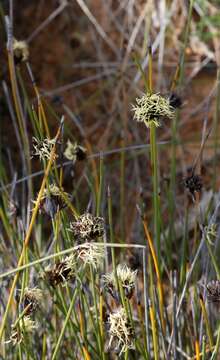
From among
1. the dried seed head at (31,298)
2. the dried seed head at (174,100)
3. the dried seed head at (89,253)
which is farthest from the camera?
the dried seed head at (174,100)

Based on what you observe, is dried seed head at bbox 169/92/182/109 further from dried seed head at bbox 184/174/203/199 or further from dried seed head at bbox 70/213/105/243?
dried seed head at bbox 70/213/105/243

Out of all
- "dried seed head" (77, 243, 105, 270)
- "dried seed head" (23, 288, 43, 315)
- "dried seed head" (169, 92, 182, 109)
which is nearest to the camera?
"dried seed head" (77, 243, 105, 270)

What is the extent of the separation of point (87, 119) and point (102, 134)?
0.08 meters

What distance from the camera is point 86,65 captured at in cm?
187

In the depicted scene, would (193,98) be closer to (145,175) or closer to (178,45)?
(178,45)

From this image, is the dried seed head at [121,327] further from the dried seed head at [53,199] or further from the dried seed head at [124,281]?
the dried seed head at [53,199]

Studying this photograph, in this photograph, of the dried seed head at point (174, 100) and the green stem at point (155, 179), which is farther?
the dried seed head at point (174, 100)

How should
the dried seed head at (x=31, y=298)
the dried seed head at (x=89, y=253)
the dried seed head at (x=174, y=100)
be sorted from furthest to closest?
the dried seed head at (x=174, y=100) → the dried seed head at (x=31, y=298) → the dried seed head at (x=89, y=253)

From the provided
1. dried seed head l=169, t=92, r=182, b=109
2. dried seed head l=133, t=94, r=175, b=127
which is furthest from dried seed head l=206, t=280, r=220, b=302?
dried seed head l=169, t=92, r=182, b=109

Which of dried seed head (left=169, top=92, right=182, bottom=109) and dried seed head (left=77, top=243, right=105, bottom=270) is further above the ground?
dried seed head (left=169, top=92, right=182, bottom=109)

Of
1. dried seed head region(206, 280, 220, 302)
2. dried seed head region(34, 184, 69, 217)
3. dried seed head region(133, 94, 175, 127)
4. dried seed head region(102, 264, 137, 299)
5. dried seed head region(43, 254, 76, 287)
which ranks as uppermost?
dried seed head region(133, 94, 175, 127)

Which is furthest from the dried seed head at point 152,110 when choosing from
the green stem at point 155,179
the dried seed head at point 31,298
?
the dried seed head at point 31,298

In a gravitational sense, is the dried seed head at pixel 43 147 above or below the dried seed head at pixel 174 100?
below

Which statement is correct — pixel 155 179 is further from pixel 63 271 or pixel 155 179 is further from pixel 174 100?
pixel 174 100
